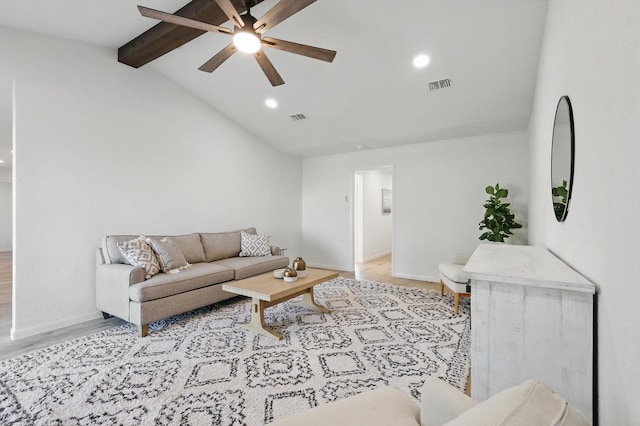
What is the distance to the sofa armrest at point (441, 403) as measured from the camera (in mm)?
892

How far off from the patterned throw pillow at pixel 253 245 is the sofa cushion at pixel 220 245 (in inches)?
4.0

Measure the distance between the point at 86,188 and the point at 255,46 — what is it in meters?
2.50

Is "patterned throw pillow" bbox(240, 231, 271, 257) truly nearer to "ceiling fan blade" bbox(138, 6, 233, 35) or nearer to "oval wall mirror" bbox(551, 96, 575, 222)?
"ceiling fan blade" bbox(138, 6, 233, 35)

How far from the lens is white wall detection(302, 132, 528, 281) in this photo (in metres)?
4.20

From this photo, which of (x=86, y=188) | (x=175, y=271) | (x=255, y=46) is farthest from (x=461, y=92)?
(x=86, y=188)

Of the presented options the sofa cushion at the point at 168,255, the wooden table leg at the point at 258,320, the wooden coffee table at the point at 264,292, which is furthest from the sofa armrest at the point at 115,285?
the wooden table leg at the point at 258,320

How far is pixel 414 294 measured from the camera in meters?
3.96

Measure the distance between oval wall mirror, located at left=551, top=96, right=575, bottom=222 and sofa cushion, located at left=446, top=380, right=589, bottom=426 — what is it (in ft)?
4.73

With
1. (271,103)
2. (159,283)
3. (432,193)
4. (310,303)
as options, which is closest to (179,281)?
(159,283)

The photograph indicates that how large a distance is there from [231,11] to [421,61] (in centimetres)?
197

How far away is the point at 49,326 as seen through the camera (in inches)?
113

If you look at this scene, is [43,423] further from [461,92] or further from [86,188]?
[461,92]

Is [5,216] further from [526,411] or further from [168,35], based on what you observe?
[526,411]

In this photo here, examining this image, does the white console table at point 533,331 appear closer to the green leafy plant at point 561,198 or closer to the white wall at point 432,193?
the green leafy plant at point 561,198
